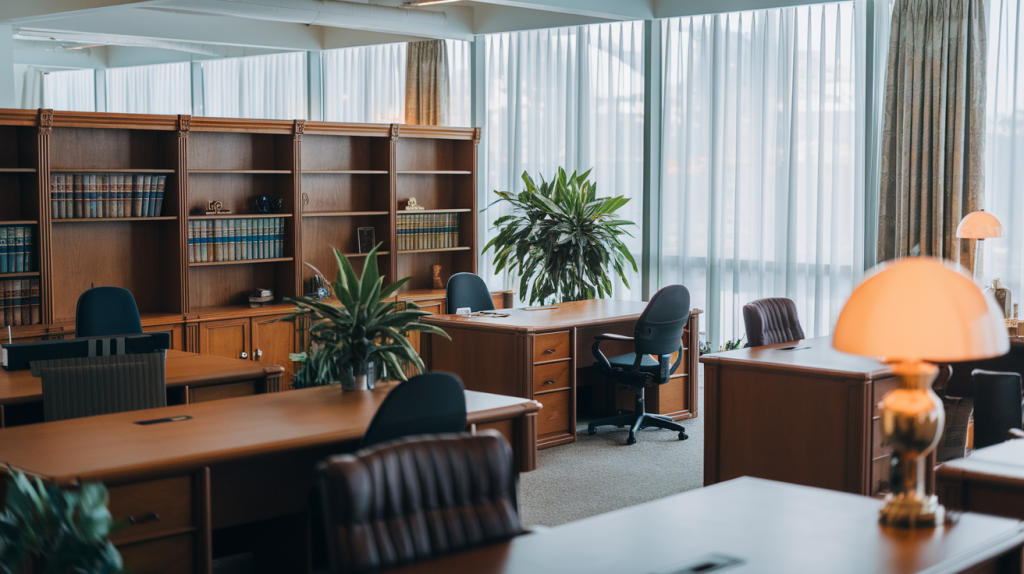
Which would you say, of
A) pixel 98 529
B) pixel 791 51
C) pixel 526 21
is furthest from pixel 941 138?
pixel 98 529

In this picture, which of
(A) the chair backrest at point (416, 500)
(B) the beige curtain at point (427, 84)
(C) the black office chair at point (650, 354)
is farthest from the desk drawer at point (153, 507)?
(B) the beige curtain at point (427, 84)

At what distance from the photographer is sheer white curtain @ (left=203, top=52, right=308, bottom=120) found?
1072 cm

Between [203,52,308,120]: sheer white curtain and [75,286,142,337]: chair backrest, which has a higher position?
[203,52,308,120]: sheer white curtain

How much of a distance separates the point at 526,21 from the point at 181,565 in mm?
6979

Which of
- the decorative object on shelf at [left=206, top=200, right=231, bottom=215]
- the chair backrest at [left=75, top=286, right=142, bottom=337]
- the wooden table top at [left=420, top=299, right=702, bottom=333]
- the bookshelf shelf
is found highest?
the decorative object on shelf at [left=206, top=200, right=231, bottom=215]

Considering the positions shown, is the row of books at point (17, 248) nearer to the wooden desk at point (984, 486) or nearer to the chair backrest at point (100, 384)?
the chair backrest at point (100, 384)

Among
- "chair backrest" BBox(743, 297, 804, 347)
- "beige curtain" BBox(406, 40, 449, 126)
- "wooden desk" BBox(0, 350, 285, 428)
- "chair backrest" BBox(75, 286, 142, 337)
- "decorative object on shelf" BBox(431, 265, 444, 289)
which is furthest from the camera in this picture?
"beige curtain" BBox(406, 40, 449, 126)

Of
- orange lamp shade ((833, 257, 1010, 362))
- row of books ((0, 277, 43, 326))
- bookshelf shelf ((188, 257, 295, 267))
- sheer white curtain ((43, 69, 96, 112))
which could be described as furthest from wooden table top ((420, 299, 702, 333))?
sheer white curtain ((43, 69, 96, 112))

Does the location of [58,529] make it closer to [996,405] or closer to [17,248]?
[996,405]

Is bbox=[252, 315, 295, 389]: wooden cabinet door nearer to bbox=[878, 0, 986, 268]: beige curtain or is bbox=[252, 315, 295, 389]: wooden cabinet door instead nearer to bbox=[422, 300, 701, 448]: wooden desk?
bbox=[422, 300, 701, 448]: wooden desk

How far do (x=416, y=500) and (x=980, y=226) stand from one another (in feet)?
16.0

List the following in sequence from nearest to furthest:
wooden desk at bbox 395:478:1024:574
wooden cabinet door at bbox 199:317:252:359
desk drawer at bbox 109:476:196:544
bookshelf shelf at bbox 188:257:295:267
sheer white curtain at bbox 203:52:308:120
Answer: wooden desk at bbox 395:478:1024:574 → desk drawer at bbox 109:476:196:544 → wooden cabinet door at bbox 199:317:252:359 → bookshelf shelf at bbox 188:257:295:267 → sheer white curtain at bbox 203:52:308:120

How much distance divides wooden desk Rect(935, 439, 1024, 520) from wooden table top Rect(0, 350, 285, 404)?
280cm

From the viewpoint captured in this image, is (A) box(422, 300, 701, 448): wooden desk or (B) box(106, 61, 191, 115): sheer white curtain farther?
(B) box(106, 61, 191, 115): sheer white curtain
